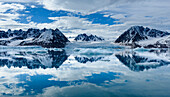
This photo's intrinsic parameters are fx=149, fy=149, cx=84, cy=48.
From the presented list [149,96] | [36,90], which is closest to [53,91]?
[36,90]

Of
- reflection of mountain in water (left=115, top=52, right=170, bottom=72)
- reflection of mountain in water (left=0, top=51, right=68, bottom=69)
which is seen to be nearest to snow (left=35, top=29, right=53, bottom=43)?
reflection of mountain in water (left=0, top=51, right=68, bottom=69)

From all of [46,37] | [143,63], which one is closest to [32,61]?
[143,63]

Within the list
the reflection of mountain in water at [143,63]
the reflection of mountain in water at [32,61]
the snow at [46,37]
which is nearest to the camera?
the reflection of mountain in water at [143,63]

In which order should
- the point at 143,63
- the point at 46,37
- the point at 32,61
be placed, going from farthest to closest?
the point at 46,37
the point at 32,61
the point at 143,63

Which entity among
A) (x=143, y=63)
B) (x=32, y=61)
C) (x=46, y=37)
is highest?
(x=46, y=37)

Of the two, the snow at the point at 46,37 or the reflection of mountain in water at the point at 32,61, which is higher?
the snow at the point at 46,37

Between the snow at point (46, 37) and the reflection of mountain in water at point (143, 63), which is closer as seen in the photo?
the reflection of mountain in water at point (143, 63)

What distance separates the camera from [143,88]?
8.98m

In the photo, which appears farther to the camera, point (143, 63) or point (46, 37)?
point (46, 37)

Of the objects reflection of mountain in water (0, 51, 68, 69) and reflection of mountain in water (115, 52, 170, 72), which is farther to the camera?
reflection of mountain in water (0, 51, 68, 69)

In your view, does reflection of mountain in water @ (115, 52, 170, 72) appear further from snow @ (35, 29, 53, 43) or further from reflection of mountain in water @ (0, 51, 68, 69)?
snow @ (35, 29, 53, 43)

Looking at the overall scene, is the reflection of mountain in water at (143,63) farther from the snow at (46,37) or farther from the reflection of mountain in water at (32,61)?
the snow at (46,37)

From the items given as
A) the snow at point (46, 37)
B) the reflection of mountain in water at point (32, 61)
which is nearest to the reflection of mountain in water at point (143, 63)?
the reflection of mountain in water at point (32, 61)

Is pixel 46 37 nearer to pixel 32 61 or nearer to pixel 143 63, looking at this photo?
pixel 32 61
